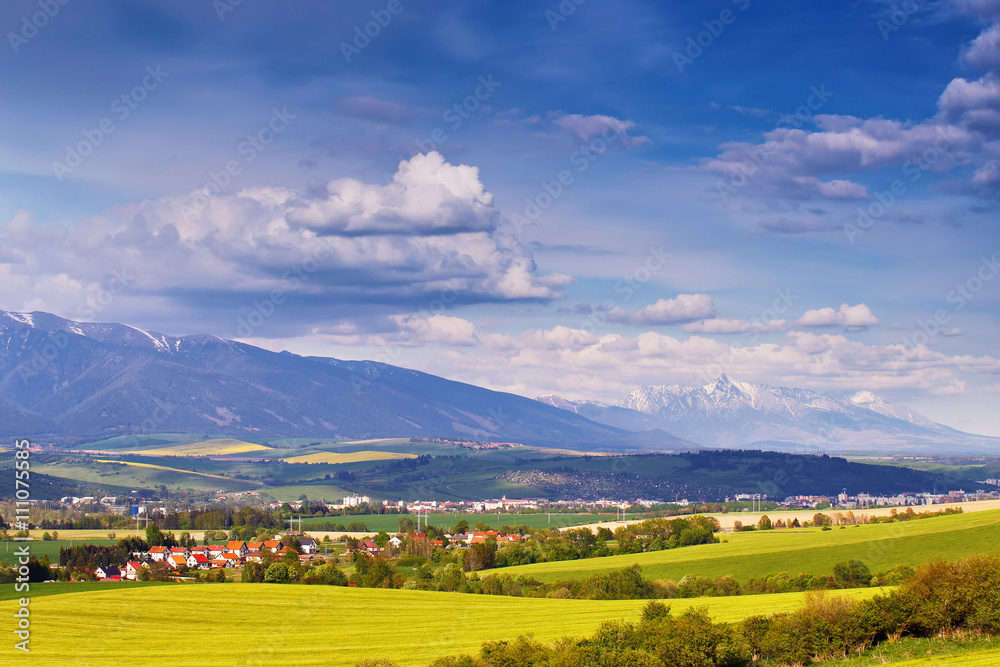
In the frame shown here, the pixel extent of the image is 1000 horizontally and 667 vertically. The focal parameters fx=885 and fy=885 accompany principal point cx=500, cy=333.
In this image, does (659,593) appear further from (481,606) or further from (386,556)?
(386,556)

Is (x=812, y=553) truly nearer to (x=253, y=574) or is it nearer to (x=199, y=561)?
(x=253, y=574)

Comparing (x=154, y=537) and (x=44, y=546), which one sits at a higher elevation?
(x=154, y=537)

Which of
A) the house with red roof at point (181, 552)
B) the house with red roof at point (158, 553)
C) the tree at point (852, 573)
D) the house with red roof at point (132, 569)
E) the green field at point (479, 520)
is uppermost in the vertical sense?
the tree at point (852, 573)

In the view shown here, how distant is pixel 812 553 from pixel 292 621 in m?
49.8

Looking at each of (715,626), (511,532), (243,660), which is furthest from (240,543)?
(715,626)

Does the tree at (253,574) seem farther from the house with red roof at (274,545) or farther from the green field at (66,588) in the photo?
the house with red roof at (274,545)

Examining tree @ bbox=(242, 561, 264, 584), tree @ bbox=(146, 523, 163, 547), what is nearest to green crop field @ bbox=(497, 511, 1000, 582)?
tree @ bbox=(242, 561, 264, 584)

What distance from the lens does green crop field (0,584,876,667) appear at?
46.3 m

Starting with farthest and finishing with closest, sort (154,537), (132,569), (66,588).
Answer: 1. (154,537)
2. (132,569)
3. (66,588)

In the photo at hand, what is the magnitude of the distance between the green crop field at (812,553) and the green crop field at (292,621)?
62.3ft

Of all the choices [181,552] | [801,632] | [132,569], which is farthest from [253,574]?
[801,632]

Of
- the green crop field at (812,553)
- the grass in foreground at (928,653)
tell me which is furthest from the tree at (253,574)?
the grass in foreground at (928,653)

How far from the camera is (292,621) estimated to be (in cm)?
5766

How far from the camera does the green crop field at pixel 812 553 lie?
250 feet
